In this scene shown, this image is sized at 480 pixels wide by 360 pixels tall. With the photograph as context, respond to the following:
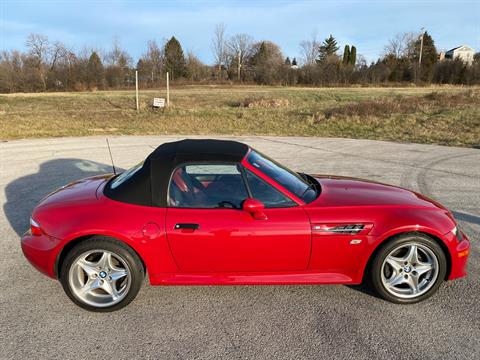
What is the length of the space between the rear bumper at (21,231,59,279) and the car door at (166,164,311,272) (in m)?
1.04

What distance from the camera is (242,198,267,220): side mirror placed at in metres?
2.95

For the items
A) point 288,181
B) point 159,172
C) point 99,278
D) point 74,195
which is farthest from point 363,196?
point 74,195

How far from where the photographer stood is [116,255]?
3051mm

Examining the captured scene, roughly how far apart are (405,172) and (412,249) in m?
5.82

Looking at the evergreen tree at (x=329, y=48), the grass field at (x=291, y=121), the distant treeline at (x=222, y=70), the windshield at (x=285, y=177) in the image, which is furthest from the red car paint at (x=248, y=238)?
the evergreen tree at (x=329, y=48)

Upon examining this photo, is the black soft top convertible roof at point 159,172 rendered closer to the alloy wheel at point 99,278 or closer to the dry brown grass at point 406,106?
the alloy wheel at point 99,278

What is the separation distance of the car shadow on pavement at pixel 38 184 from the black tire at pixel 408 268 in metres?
4.39

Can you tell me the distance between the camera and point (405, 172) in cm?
843

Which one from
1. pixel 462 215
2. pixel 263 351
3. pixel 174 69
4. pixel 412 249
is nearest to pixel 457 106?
pixel 462 215

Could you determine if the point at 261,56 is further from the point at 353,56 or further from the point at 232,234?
the point at 232,234

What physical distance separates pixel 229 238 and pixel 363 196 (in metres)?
1.36

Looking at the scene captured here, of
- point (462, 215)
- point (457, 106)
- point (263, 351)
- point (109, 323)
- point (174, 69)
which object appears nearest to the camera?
point (263, 351)

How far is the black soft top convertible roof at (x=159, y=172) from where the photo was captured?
10.3ft

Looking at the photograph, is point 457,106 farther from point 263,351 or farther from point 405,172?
point 263,351
